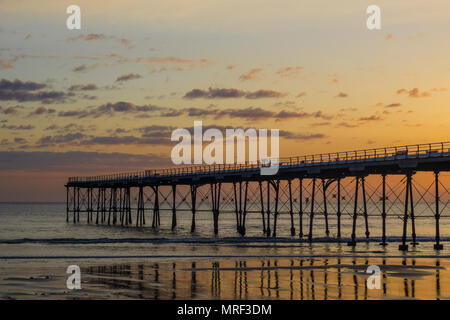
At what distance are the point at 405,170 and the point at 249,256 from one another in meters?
15.2

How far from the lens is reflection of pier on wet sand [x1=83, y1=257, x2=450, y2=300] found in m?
24.2

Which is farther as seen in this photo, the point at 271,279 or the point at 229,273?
the point at 229,273

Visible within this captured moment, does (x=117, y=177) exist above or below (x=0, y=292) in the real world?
above

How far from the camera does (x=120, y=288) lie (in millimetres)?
25828

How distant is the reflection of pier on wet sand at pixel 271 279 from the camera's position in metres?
24.2

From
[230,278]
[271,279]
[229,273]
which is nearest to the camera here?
[271,279]

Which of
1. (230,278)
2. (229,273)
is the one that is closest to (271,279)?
(230,278)

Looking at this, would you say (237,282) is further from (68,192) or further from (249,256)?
(68,192)

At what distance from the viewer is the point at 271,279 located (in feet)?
92.7

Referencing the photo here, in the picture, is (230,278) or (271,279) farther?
(230,278)

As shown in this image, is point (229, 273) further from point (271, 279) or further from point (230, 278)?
point (271, 279)

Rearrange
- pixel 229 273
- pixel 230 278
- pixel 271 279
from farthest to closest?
1. pixel 229 273
2. pixel 230 278
3. pixel 271 279
